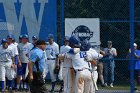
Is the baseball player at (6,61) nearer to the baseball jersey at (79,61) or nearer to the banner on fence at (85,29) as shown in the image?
the banner on fence at (85,29)

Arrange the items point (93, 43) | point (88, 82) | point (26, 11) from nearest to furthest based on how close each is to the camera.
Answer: point (88, 82)
point (93, 43)
point (26, 11)

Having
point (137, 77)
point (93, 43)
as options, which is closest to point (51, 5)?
point (93, 43)

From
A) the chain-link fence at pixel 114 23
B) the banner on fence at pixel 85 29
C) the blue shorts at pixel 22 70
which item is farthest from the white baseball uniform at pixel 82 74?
the blue shorts at pixel 22 70

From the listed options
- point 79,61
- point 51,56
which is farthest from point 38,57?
point 51,56

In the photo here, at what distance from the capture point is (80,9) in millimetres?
21156

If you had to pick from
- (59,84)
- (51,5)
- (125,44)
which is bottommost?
(59,84)

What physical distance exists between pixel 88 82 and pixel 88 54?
73cm

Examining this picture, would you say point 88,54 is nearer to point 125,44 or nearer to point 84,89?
point 84,89

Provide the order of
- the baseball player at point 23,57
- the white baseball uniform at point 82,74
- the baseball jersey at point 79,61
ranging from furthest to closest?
1. the baseball player at point 23,57
2. the baseball jersey at point 79,61
3. the white baseball uniform at point 82,74

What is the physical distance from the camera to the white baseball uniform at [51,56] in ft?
66.3

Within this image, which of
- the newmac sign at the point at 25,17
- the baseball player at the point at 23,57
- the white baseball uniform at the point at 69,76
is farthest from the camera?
the baseball player at the point at 23,57

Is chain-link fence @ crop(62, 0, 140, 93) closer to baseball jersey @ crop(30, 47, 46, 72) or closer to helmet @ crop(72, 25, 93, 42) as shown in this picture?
helmet @ crop(72, 25, 93, 42)

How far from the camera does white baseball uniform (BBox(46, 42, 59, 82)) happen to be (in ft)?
66.3

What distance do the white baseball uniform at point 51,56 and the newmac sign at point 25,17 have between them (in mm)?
456
